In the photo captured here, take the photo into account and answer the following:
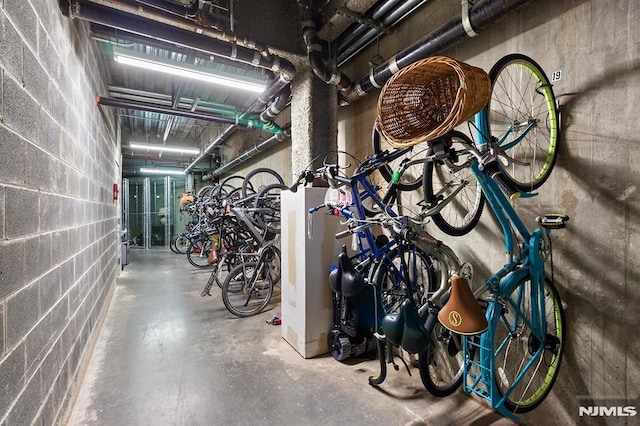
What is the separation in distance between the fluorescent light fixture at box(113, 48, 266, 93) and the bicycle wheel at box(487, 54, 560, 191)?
8.39 ft

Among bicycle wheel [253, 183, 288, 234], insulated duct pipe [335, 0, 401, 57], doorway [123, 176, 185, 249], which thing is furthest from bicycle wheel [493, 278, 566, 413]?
doorway [123, 176, 185, 249]

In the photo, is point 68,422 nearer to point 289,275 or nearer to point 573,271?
point 289,275

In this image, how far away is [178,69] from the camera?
2.94 meters

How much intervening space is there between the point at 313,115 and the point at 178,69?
143 centimetres

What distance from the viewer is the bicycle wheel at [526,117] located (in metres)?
1.61

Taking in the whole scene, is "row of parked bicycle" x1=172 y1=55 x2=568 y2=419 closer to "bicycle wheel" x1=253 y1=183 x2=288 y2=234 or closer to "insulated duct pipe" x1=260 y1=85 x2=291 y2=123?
"bicycle wheel" x1=253 y1=183 x2=288 y2=234

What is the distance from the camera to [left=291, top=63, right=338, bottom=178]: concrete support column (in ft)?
9.69

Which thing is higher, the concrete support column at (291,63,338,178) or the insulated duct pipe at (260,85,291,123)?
the insulated duct pipe at (260,85,291,123)

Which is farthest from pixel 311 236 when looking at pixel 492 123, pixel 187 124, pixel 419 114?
pixel 187 124

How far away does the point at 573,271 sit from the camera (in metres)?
1.58

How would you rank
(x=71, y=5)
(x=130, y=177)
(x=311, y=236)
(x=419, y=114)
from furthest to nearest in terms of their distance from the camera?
(x=130, y=177), (x=311, y=236), (x=71, y=5), (x=419, y=114)

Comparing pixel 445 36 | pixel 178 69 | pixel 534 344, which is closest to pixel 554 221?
pixel 534 344

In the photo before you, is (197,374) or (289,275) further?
(289,275)

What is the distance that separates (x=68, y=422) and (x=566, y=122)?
330cm
